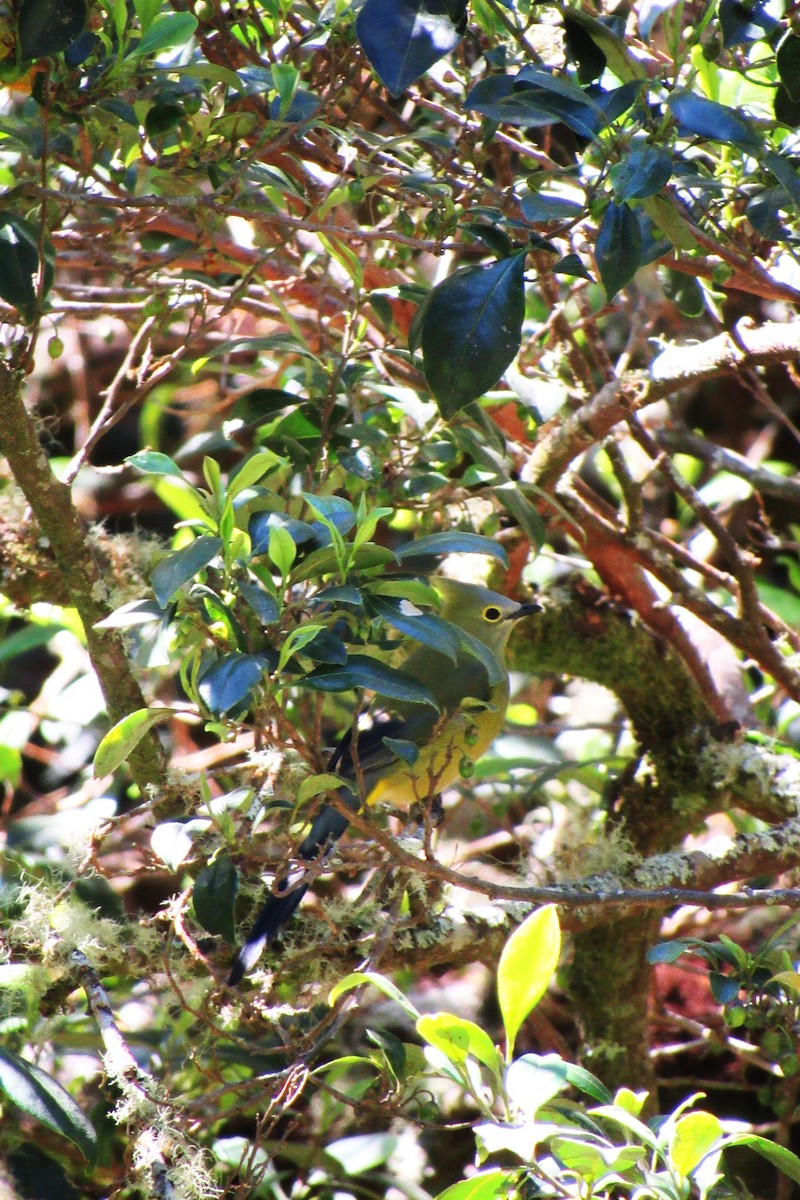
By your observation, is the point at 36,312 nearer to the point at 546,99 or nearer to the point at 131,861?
the point at 546,99

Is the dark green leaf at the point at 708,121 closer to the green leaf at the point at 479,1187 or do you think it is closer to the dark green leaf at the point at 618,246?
the dark green leaf at the point at 618,246

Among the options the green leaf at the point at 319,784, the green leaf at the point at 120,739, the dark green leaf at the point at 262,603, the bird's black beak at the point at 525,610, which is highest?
the dark green leaf at the point at 262,603

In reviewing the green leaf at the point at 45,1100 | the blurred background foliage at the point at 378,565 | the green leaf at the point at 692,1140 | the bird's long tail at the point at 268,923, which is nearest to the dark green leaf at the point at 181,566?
the blurred background foliage at the point at 378,565

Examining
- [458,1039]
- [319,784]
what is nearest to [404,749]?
[319,784]

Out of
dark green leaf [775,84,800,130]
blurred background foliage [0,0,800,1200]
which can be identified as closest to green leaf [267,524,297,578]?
blurred background foliage [0,0,800,1200]

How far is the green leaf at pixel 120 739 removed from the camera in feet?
4.09

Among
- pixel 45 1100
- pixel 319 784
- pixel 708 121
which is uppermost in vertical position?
pixel 708 121

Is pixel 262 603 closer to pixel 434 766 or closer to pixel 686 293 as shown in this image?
pixel 434 766

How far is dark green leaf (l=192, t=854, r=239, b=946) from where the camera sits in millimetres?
1344

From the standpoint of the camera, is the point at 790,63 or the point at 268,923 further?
the point at 268,923

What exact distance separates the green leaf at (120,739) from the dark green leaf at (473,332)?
0.48m

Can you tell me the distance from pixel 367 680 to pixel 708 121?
683mm

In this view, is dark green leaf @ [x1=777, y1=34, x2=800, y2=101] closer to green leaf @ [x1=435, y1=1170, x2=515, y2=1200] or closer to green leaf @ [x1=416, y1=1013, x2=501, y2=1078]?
green leaf @ [x1=416, y1=1013, x2=501, y2=1078]

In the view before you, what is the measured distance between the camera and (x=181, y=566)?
3.79 ft
